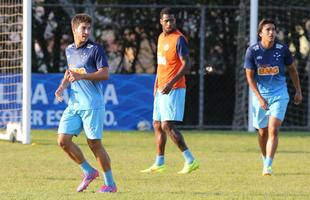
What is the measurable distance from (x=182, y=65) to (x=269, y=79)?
47.4 inches

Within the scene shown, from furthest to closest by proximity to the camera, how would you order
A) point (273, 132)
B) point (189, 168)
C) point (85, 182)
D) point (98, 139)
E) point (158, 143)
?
point (158, 143) → point (189, 168) → point (273, 132) → point (85, 182) → point (98, 139)

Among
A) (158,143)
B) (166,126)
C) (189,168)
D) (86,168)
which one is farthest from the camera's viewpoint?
(158,143)

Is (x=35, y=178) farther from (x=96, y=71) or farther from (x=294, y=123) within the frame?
(x=294, y=123)

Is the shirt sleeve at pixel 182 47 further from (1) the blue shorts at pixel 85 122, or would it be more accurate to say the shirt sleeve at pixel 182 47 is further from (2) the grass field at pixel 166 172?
(1) the blue shorts at pixel 85 122

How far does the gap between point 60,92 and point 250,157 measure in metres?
5.62

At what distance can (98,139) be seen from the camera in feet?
36.8

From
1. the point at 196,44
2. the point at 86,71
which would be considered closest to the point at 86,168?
the point at 86,71

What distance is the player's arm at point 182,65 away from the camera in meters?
13.3

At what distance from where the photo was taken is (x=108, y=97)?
22812 mm

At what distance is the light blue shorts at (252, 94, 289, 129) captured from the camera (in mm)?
13656

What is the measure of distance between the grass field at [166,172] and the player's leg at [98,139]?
23cm

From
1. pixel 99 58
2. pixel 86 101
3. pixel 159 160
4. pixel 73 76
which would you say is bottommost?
pixel 159 160

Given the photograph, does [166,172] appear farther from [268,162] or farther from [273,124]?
[273,124]

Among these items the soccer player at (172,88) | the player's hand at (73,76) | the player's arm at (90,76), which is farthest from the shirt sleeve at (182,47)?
the player's hand at (73,76)
